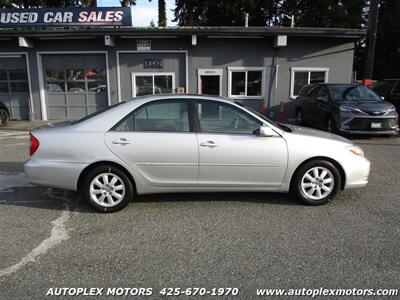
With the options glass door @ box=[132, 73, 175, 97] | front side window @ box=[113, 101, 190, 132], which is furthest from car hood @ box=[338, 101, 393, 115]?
glass door @ box=[132, 73, 175, 97]

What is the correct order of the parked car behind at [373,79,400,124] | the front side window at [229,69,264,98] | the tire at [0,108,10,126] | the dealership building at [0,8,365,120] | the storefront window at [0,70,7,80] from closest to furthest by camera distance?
the tire at [0,108,10,126]
the parked car behind at [373,79,400,124]
the dealership building at [0,8,365,120]
the front side window at [229,69,264,98]
the storefront window at [0,70,7,80]

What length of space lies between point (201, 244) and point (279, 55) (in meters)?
13.4

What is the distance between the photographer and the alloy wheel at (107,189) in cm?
460

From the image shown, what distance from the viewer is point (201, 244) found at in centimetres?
376

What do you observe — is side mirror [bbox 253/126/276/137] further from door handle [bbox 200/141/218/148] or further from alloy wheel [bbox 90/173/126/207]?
alloy wheel [bbox 90/173/126/207]

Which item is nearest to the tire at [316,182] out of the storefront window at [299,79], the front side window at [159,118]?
the front side window at [159,118]

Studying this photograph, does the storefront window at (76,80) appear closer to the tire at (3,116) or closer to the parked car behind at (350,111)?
the tire at (3,116)

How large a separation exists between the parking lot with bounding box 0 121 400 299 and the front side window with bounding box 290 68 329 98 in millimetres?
10926

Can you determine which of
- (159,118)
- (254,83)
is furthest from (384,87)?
(159,118)

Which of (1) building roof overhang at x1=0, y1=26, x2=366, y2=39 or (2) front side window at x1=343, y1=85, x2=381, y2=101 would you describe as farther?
(1) building roof overhang at x1=0, y1=26, x2=366, y2=39

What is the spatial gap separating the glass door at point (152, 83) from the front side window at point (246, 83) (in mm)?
2743

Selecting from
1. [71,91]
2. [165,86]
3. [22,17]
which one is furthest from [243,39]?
[22,17]

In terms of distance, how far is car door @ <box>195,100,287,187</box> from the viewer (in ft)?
15.0

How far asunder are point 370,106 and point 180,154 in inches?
298
